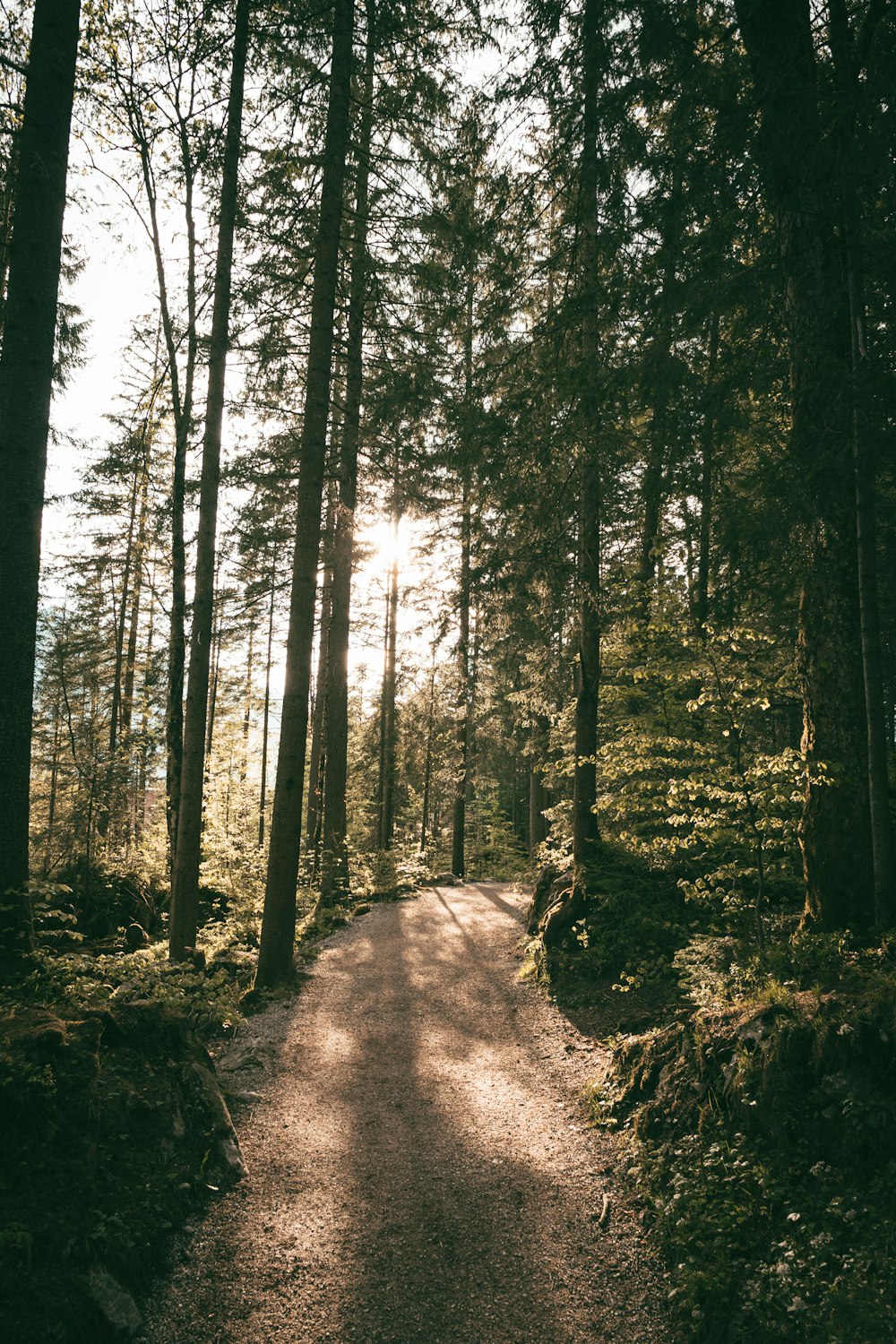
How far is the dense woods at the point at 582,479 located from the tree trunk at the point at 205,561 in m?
0.05

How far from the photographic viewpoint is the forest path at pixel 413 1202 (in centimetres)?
324

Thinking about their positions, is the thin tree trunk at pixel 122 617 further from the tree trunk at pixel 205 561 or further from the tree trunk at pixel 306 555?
the tree trunk at pixel 306 555

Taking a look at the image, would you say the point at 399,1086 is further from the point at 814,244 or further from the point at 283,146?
the point at 283,146

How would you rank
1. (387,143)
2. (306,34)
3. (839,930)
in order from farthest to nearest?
(387,143), (306,34), (839,930)

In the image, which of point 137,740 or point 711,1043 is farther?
point 137,740

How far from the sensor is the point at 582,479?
1009 cm

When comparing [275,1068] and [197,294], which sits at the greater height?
[197,294]

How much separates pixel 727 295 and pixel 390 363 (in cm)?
615

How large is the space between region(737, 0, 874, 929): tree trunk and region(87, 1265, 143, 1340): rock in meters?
5.30

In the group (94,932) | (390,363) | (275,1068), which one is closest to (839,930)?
(275,1068)

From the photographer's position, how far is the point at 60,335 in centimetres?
838

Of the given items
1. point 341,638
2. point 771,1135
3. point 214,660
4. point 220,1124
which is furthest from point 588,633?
point 214,660

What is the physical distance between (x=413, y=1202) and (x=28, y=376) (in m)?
6.80

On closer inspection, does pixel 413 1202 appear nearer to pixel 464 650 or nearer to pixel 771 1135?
pixel 771 1135
